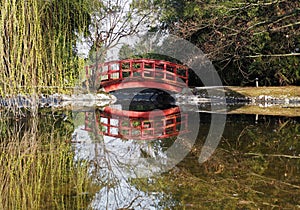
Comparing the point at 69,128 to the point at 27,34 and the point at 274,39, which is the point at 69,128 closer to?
the point at 27,34

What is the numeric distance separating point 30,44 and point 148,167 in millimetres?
2897

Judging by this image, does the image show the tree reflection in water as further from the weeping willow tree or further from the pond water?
the weeping willow tree

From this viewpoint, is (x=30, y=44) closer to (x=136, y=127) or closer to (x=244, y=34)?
(x=136, y=127)

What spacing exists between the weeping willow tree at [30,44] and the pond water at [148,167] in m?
0.63

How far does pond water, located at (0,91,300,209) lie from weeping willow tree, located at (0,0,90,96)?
626mm

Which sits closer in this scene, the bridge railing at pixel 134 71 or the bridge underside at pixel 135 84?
the bridge railing at pixel 134 71

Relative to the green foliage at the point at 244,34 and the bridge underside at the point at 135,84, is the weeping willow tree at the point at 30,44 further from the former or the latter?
the bridge underside at the point at 135,84

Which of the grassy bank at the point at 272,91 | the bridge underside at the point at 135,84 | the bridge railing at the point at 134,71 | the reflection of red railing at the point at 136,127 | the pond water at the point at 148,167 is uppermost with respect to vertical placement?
the bridge railing at the point at 134,71

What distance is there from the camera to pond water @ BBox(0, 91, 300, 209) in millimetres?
2398

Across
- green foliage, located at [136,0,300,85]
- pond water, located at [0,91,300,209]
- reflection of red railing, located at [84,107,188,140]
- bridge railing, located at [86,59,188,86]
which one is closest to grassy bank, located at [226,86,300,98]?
green foliage, located at [136,0,300,85]

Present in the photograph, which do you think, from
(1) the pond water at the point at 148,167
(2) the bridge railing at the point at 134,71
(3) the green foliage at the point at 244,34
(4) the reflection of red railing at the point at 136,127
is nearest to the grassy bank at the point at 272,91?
(3) the green foliage at the point at 244,34

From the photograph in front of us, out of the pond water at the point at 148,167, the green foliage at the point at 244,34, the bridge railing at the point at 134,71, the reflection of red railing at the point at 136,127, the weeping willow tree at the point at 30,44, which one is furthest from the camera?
the bridge railing at the point at 134,71

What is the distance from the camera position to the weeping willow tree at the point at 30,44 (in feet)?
16.8

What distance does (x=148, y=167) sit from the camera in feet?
10.8
